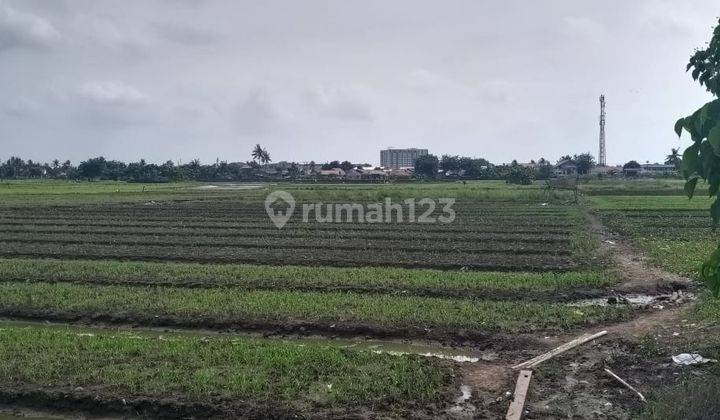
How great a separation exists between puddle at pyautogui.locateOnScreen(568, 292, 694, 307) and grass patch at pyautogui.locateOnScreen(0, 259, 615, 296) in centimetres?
77

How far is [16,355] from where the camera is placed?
8766 mm

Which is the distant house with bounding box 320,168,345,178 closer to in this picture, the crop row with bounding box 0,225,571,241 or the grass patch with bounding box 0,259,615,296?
the crop row with bounding box 0,225,571,241

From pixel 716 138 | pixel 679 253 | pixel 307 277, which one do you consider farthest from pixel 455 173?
pixel 716 138

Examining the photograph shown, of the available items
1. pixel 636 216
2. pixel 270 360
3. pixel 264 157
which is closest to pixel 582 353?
pixel 270 360

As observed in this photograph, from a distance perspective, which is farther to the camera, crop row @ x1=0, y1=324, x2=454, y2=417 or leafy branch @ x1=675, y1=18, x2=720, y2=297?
crop row @ x1=0, y1=324, x2=454, y2=417

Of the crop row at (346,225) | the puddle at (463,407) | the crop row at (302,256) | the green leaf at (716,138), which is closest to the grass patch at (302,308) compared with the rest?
the puddle at (463,407)

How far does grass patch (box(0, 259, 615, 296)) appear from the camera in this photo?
13.5 metres

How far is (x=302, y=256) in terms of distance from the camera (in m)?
18.2

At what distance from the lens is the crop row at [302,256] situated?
55.3 feet

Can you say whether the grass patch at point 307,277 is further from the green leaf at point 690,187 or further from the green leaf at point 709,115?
the green leaf at point 709,115

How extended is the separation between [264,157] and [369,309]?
127310 millimetres

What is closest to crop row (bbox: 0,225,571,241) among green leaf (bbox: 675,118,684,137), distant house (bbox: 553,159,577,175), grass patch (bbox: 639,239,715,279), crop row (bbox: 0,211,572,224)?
grass patch (bbox: 639,239,715,279)

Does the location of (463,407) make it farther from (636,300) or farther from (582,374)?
(636,300)

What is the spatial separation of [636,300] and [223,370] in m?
8.98
